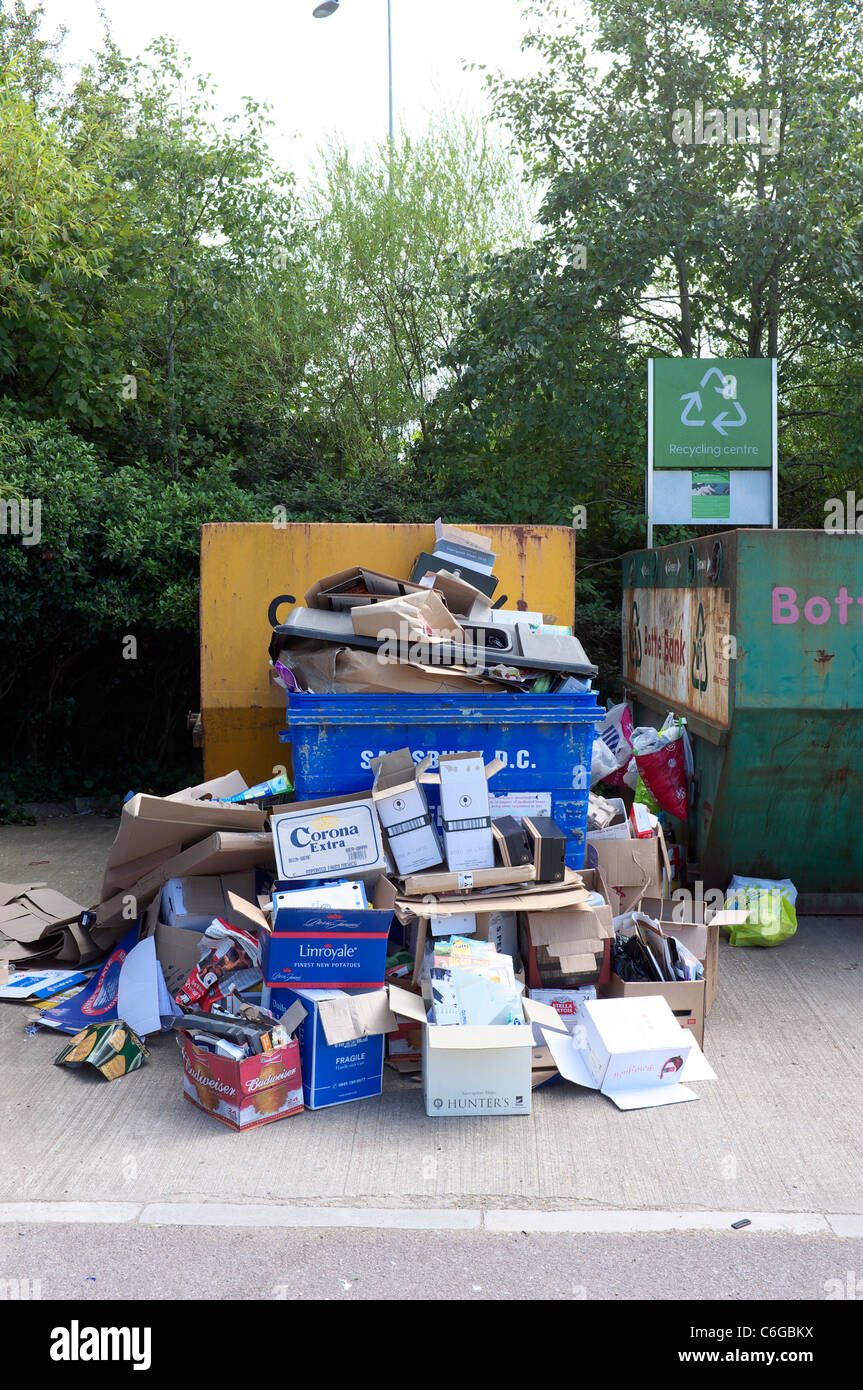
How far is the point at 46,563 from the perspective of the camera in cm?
667

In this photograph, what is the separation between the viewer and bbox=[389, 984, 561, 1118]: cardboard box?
322 centimetres

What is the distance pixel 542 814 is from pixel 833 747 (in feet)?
4.61

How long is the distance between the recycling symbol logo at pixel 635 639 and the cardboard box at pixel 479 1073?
11.7 feet

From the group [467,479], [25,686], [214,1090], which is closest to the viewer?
[214,1090]

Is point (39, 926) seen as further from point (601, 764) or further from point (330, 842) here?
point (601, 764)

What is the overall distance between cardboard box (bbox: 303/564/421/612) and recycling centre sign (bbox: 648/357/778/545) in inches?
86.1

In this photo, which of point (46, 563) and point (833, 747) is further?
Result: point (46, 563)

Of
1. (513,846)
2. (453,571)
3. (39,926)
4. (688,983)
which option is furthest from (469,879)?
(39,926)

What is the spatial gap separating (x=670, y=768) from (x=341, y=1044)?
2423 millimetres

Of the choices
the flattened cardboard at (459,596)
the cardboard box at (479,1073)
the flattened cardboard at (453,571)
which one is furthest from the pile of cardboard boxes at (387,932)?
the flattened cardboard at (453,571)

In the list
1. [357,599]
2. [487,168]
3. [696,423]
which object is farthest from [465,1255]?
[487,168]

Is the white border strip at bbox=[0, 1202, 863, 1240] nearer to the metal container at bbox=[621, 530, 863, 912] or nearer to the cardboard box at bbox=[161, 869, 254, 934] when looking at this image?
the cardboard box at bbox=[161, 869, 254, 934]
